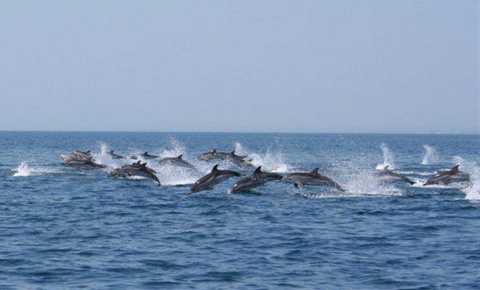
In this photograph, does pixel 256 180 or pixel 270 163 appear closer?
pixel 256 180

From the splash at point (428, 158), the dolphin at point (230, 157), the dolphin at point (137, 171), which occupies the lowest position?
the dolphin at point (137, 171)

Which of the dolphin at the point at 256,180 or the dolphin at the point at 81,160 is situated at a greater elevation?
the dolphin at the point at 81,160

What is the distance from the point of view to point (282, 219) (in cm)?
2361

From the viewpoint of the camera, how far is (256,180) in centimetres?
3114

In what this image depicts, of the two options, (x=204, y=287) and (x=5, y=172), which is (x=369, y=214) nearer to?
(x=204, y=287)

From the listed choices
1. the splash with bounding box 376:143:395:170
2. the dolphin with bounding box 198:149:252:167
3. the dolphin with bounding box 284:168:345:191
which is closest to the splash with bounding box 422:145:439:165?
the splash with bounding box 376:143:395:170

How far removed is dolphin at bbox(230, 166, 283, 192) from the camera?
3053 cm

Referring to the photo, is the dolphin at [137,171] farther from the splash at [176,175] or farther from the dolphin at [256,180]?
the dolphin at [256,180]

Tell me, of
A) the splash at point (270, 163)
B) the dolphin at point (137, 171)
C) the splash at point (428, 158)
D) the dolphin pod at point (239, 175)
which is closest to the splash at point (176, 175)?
the dolphin pod at point (239, 175)

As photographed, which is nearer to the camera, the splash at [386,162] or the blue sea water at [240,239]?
the blue sea water at [240,239]

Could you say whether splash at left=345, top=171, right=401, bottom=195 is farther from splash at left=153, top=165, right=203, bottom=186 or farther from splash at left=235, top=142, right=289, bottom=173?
splash at left=235, top=142, right=289, bottom=173

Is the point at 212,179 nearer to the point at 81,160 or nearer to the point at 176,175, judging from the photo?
the point at 176,175

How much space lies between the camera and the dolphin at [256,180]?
Answer: 1202 inches

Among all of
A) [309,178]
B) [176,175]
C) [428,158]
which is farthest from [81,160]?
[428,158]
